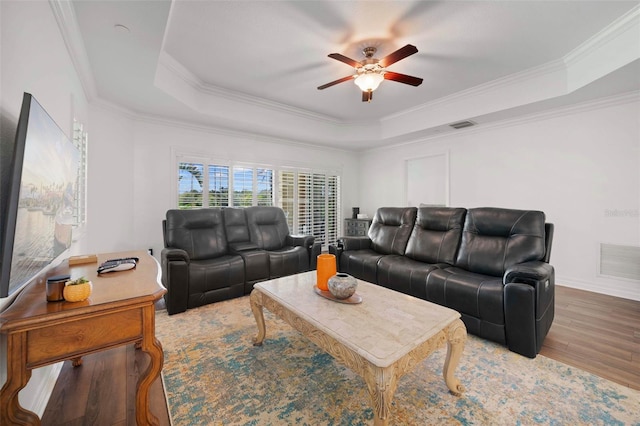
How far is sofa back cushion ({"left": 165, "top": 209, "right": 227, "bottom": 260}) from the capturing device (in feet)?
11.0

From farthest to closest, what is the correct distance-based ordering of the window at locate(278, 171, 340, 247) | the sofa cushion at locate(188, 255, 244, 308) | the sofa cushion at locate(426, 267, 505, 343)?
the window at locate(278, 171, 340, 247), the sofa cushion at locate(188, 255, 244, 308), the sofa cushion at locate(426, 267, 505, 343)

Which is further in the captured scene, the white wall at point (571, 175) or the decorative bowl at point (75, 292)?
the white wall at point (571, 175)

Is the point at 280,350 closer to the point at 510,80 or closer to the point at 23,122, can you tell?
the point at 23,122

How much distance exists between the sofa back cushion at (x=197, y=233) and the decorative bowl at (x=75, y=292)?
2258mm

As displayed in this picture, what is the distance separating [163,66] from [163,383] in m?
3.24

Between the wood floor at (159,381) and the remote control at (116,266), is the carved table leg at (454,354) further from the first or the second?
the remote control at (116,266)

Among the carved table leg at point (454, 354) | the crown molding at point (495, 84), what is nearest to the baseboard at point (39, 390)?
the carved table leg at point (454, 354)

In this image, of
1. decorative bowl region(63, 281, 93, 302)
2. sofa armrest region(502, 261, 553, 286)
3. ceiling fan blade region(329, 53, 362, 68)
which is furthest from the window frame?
sofa armrest region(502, 261, 553, 286)

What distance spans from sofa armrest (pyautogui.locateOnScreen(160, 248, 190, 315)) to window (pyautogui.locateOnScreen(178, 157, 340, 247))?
172cm

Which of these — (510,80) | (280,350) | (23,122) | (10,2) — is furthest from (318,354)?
(510,80)

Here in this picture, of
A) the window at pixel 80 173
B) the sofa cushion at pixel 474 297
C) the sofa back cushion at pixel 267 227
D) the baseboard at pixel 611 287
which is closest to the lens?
the sofa cushion at pixel 474 297

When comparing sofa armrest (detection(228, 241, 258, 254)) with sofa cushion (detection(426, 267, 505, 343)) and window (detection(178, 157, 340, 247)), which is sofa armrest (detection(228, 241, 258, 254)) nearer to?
window (detection(178, 157, 340, 247))

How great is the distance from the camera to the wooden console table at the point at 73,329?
3.20 feet

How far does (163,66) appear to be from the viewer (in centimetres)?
305
